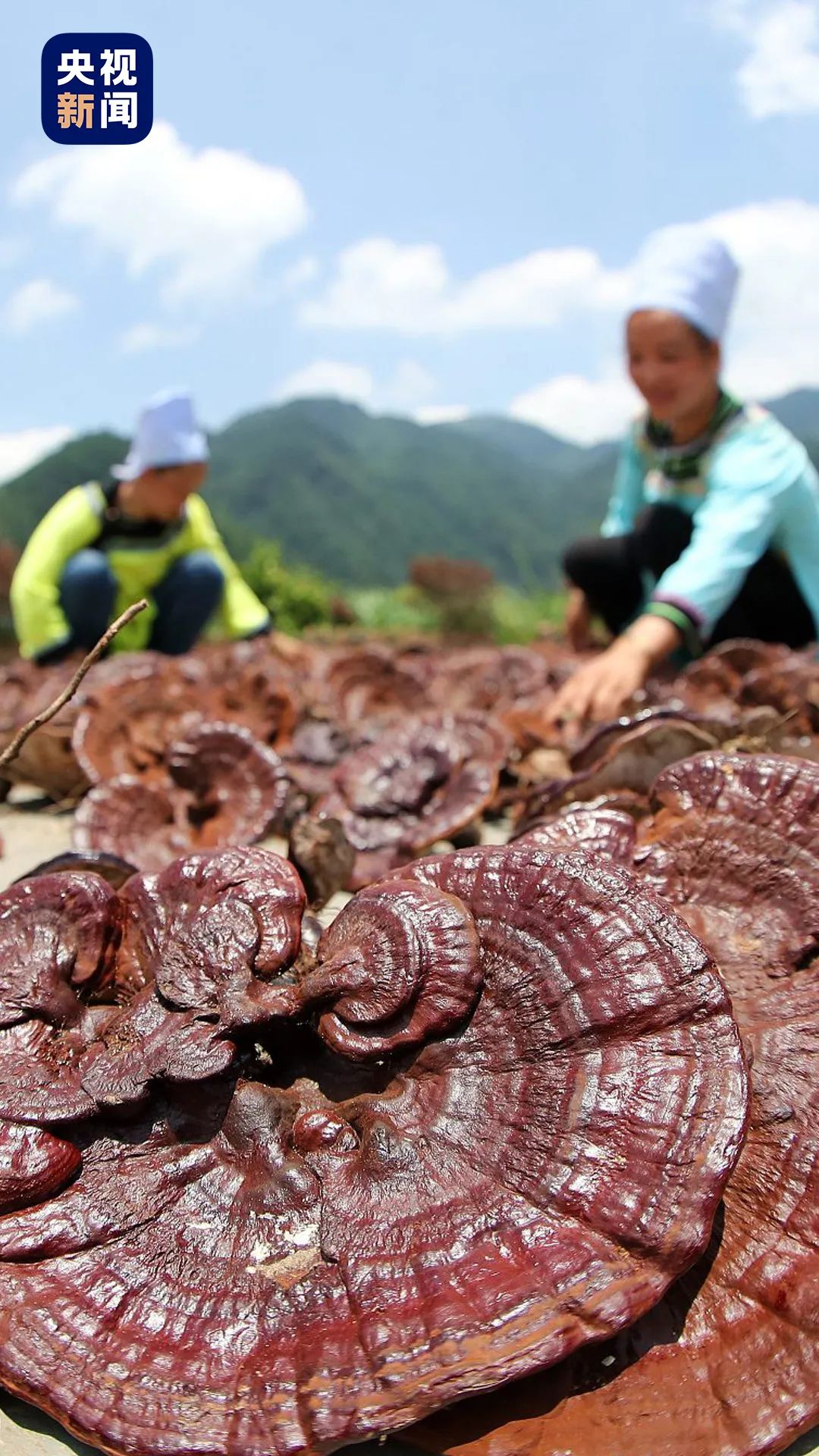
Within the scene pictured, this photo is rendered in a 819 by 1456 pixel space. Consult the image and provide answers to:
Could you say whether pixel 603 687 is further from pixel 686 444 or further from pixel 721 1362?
pixel 721 1362

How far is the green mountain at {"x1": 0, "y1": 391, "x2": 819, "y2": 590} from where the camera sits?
59688mm

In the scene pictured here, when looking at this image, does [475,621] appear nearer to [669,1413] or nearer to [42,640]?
[42,640]

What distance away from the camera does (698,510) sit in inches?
242

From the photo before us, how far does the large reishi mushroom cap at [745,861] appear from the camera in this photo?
1.65m

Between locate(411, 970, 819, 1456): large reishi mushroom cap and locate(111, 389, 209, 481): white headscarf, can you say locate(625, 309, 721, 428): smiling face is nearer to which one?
locate(111, 389, 209, 481): white headscarf

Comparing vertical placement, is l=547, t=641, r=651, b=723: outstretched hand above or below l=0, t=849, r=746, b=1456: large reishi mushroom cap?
below

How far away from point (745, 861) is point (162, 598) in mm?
6839

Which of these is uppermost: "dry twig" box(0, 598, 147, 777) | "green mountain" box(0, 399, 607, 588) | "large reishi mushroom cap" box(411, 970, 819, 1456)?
"dry twig" box(0, 598, 147, 777)

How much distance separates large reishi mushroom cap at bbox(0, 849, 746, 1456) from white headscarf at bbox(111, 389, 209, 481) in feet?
20.8

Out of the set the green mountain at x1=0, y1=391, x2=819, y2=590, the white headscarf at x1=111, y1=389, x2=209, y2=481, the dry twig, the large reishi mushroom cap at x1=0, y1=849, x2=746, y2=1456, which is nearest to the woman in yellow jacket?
the white headscarf at x1=111, y1=389, x2=209, y2=481

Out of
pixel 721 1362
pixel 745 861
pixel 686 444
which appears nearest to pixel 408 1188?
pixel 721 1362

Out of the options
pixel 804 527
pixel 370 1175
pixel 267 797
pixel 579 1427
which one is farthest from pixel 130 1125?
pixel 804 527

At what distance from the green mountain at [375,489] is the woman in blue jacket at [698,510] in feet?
115

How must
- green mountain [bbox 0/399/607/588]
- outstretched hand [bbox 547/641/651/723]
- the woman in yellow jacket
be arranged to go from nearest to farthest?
outstretched hand [bbox 547/641/651/723] < the woman in yellow jacket < green mountain [bbox 0/399/607/588]
